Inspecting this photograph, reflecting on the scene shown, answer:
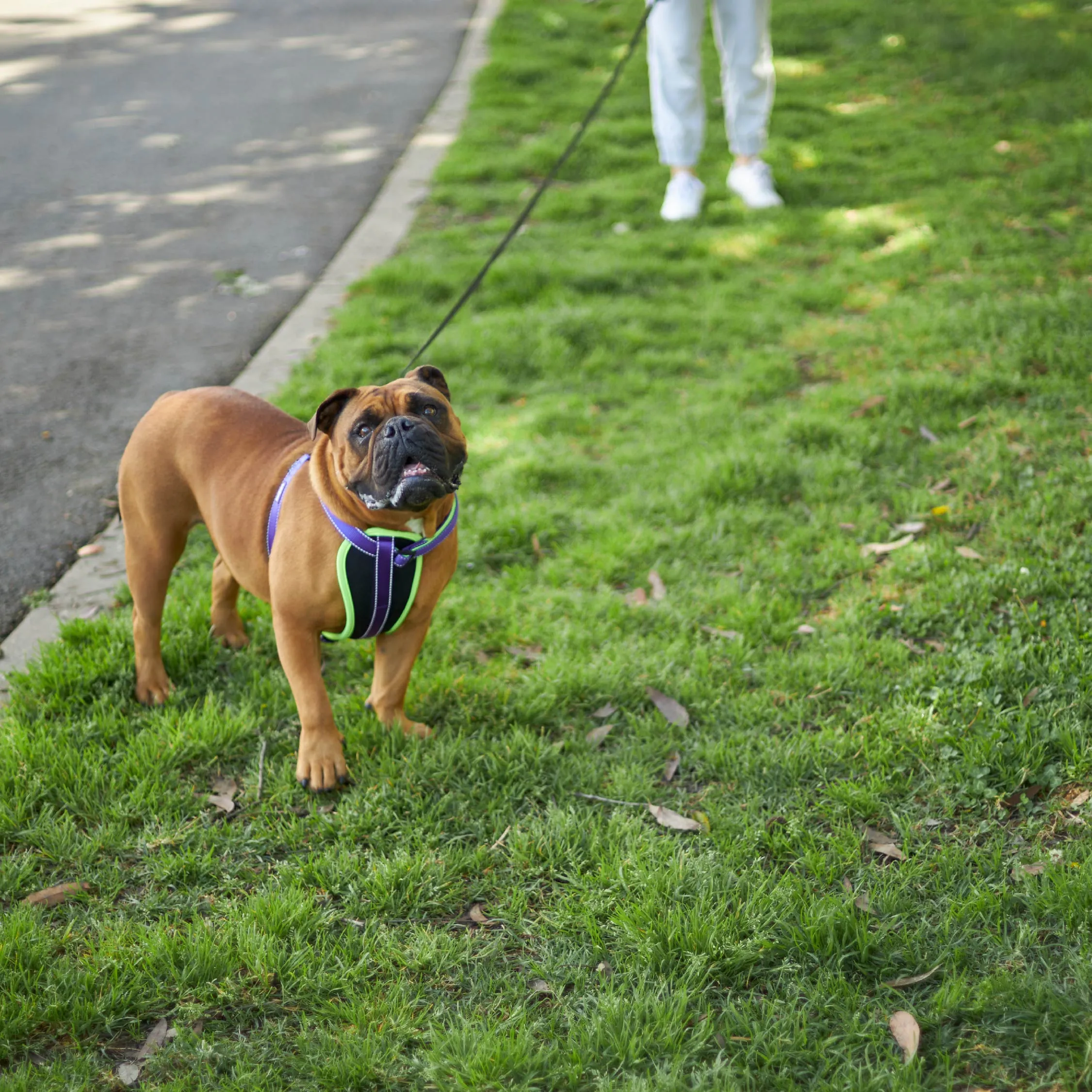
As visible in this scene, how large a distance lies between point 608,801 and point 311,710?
940 mm

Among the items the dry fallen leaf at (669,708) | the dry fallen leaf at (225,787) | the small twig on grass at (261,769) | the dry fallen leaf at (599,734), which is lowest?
the dry fallen leaf at (599,734)

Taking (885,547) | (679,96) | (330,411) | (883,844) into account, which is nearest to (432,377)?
(330,411)

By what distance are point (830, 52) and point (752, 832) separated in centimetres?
1116

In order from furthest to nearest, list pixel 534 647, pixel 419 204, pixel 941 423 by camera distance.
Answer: pixel 419 204 < pixel 941 423 < pixel 534 647

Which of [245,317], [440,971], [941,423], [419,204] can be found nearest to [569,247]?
[419,204]

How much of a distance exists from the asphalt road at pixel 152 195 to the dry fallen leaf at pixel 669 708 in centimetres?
239

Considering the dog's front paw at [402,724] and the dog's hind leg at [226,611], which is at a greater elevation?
the dog's hind leg at [226,611]

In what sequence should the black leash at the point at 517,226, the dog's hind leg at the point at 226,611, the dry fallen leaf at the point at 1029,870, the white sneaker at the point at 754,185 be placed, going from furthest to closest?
1. the white sneaker at the point at 754,185
2. the black leash at the point at 517,226
3. the dog's hind leg at the point at 226,611
4. the dry fallen leaf at the point at 1029,870

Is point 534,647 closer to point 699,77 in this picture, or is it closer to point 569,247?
point 569,247

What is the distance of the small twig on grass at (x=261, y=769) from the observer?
10.4 feet

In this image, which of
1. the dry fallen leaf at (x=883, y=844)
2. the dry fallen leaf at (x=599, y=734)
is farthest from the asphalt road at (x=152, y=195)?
the dry fallen leaf at (x=883, y=844)

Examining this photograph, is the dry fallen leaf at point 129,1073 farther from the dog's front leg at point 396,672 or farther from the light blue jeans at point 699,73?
the light blue jeans at point 699,73

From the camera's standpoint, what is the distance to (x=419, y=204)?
26.2 ft

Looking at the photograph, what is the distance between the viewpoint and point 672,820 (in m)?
3.07
